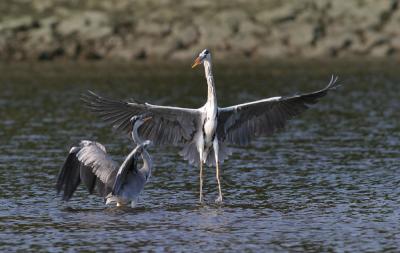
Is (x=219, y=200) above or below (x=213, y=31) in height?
below

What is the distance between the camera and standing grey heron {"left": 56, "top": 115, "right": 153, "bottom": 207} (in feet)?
59.1

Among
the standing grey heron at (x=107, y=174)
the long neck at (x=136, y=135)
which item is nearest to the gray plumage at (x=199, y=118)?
the long neck at (x=136, y=135)

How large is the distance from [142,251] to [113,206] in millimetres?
4037

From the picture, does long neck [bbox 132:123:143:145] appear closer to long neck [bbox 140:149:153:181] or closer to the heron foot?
long neck [bbox 140:149:153:181]

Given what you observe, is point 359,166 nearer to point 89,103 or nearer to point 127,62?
point 89,103

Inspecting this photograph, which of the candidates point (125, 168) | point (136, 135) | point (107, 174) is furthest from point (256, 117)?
point (107, 174)

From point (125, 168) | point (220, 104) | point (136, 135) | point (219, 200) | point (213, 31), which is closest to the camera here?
point (125, 168)

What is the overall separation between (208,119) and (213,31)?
28479mm

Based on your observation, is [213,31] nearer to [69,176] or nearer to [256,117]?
[256,117]

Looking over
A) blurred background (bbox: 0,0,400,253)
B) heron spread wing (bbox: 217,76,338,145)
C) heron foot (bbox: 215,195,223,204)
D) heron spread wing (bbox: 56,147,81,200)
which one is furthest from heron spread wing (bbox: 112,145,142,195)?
heron spread wing (bbox: 217,76,338,145)

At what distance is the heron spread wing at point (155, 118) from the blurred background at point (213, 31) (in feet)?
88.0

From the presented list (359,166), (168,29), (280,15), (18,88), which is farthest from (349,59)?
(359,166)

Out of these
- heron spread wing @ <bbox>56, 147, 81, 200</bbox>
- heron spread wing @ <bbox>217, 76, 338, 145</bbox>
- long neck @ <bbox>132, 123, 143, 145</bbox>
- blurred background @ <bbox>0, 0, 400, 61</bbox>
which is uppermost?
blurred background @ <bbox>0, 0, 400, 61</bbox>

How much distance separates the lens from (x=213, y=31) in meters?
47.8
